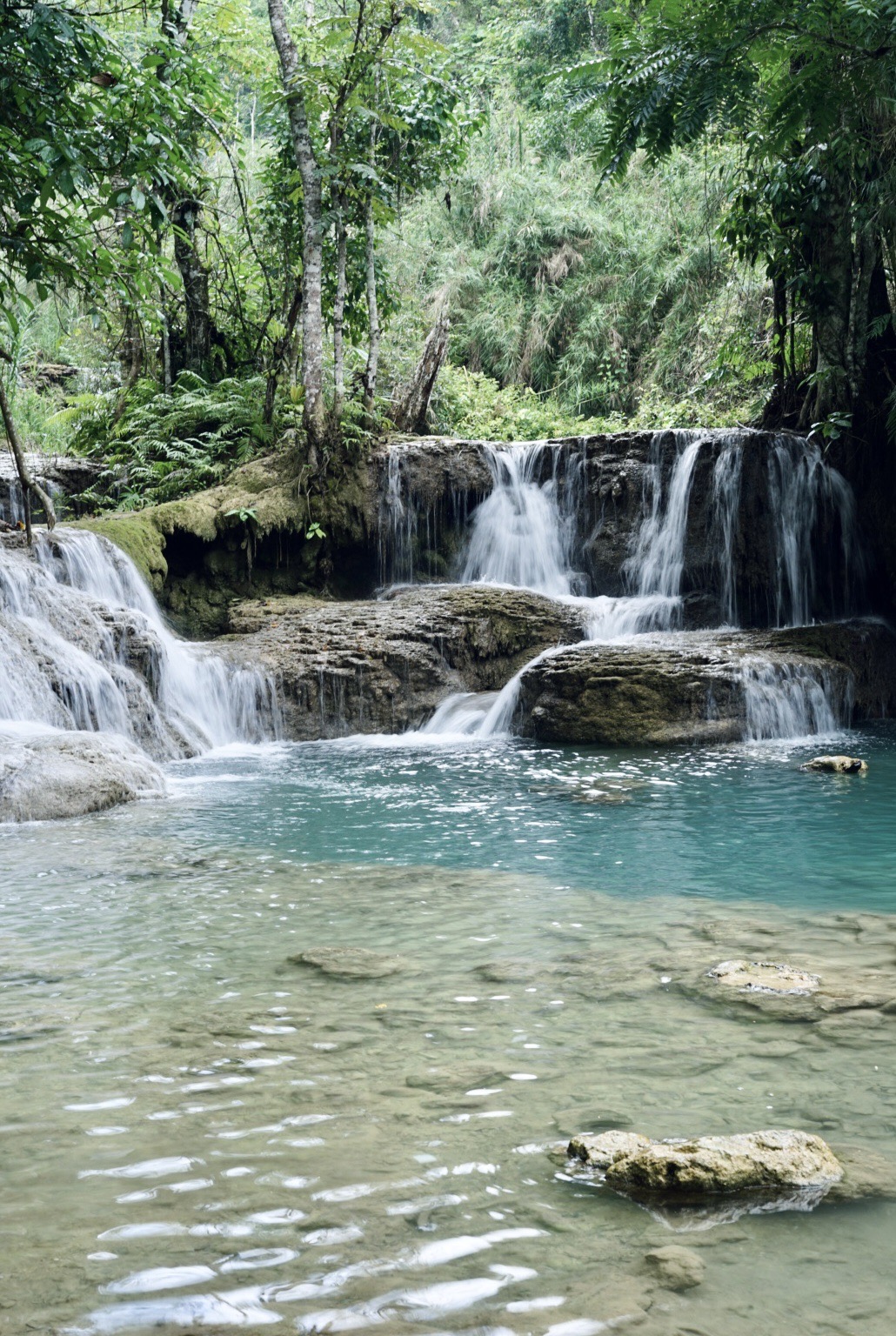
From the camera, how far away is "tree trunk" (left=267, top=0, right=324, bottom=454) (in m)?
14.2

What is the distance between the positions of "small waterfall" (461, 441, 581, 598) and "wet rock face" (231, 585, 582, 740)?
5.90 feet

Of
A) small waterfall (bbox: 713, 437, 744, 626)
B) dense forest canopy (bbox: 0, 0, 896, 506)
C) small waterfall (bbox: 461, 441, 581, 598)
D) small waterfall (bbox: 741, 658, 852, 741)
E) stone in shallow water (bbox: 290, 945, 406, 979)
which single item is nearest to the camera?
stone in shallow water (bbox: 290, 945, 406, 979)

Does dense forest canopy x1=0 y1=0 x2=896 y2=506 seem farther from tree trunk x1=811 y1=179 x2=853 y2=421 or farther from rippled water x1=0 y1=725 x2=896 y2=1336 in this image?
rippled water x1=0 y1=725 x2=896 y2=1336

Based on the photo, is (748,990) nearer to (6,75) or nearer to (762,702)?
(6,75)

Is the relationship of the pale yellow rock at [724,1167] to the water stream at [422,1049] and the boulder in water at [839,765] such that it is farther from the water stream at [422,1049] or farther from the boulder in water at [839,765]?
the boulder in water at [839,765]

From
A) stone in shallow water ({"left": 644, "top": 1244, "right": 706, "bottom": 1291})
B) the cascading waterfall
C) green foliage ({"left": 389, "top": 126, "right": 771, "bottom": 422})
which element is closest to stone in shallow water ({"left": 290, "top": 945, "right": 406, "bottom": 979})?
stone in shallow water ({"left": 644, "top": 1244, "right": 706, "bottom": 1291})

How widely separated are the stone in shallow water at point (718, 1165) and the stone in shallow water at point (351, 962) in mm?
1686

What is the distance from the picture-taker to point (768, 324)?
58.7ft

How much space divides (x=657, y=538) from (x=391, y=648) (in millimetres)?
4677

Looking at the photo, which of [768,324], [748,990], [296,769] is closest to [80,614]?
[296,769]

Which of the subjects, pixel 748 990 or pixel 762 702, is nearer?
pixel 748 990

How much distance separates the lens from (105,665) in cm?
1081

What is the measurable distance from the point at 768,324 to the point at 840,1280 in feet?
58.1

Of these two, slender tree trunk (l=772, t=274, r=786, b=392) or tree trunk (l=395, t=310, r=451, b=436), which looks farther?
tree trunk (l=395, t=310, r=451, b=436)
